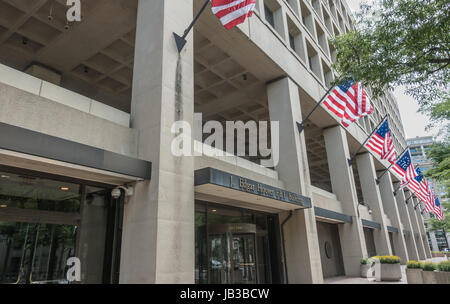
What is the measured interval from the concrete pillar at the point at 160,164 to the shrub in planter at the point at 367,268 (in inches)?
582

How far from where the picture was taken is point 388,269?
17047 mm

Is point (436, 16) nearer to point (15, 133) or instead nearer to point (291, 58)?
point (291, 58)

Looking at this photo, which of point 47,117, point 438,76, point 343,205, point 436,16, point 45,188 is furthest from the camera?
point 343,205

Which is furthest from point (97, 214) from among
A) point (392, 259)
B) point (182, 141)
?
point (392, 259)

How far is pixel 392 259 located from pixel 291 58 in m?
12.8

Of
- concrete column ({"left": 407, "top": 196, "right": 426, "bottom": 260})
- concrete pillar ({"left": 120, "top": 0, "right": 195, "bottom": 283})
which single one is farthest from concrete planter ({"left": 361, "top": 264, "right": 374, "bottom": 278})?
concrete column ({"left": 407, "top": 196, "right": 426, "bottom": 260})

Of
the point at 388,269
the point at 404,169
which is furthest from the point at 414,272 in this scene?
the point at 404,169

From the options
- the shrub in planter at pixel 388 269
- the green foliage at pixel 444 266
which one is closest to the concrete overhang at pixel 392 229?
the shrub in planter at pixel 388 269

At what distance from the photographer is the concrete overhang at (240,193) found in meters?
9.10

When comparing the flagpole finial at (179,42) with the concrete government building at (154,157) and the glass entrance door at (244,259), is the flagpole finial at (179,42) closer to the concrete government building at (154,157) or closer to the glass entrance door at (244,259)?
the concrete government building at (154,157)

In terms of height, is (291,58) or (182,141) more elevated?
(291,58)

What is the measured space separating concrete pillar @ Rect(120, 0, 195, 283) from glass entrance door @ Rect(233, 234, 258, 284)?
4.59 meters

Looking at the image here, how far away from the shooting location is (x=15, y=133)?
5.90 m

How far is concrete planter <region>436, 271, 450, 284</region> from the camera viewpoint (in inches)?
440
